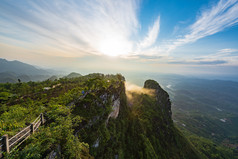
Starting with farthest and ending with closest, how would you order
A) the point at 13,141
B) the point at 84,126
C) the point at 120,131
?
the point at 120,131 → the point at 84,126 → the point at 13,141

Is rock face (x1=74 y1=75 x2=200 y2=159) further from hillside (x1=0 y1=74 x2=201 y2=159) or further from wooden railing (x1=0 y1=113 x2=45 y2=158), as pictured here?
wooden railing (x1=0 y1=113 x2=45 y2=158)

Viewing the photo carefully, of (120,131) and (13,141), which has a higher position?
(13,141)

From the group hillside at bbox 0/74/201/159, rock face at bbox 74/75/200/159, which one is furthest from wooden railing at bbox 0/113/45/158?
rock face at bbox 74/75/200/159

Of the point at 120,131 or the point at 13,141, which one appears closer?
the point at 13,141

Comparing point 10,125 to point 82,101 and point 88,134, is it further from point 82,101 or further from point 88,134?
point 88,134

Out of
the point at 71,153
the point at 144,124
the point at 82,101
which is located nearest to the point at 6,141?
the point at 71,153

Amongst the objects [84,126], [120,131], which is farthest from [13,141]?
[120,131]

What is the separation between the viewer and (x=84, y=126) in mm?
13828

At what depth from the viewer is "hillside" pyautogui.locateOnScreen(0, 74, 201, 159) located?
780cm

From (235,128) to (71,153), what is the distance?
25254cm

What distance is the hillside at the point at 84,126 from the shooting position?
7.80 meters

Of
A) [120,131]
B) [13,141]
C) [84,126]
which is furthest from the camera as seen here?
[120,131]

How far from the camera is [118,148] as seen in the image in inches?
771

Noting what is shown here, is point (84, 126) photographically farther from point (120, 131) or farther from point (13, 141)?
point (120, 131)
